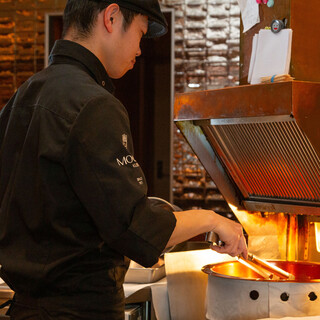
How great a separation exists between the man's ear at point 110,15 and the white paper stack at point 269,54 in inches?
29.8

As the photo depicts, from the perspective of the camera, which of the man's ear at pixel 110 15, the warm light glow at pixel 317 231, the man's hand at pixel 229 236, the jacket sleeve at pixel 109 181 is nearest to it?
the jacket sleeve at pixel 109 181

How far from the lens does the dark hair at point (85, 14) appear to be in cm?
140

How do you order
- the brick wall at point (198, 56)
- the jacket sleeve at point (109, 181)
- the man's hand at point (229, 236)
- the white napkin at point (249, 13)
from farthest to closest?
1. the brick wall at point (198, 56)
2. the white napkin at point (249, 13)
3. the man's hand at point (229, 236)
4. the jacket sleeve at point (109, 181)

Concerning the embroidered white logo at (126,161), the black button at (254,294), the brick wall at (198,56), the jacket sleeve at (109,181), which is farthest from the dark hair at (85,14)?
the brick wall at (198,56)

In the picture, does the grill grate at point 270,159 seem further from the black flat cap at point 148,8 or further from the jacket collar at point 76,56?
the jacket collar at point 76,56

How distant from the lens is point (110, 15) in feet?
4.58

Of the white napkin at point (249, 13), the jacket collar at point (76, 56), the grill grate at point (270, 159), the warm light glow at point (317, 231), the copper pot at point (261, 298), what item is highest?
the white napkin at point (249, 13)

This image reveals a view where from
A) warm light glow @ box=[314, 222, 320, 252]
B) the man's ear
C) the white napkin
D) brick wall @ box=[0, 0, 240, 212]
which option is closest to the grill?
warm light glow @ box=[314, 222, 320, 252]

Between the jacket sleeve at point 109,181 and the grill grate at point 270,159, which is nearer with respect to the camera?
the jacket sleeve at point 109,181

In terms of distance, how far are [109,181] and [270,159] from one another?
101 cm

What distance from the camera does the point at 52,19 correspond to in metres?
4.91

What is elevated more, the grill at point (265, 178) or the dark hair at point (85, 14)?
the dark hair at point (85, 14)

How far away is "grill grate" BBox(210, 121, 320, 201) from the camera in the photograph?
1.95 m

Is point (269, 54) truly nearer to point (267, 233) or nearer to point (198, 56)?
point (267, 233)
